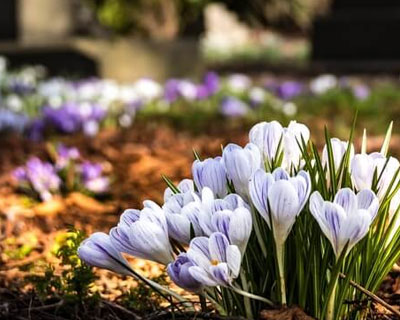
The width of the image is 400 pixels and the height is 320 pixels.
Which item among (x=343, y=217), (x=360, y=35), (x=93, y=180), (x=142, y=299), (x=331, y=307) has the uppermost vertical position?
(x=343, y=217)

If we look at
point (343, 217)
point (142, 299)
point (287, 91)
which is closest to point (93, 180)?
point (142, 299)

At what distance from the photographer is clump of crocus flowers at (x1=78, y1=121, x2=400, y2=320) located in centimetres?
173

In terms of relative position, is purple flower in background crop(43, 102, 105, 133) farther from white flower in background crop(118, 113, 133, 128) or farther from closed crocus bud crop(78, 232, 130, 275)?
closed crocus bud crop(78, 232, 130, 275)

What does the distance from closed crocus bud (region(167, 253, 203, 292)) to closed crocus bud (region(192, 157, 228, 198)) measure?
0.25m

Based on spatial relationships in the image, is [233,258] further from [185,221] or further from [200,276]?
[185,221]

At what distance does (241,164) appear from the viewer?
1.88 metres

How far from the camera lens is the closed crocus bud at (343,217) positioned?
1713 millimetres

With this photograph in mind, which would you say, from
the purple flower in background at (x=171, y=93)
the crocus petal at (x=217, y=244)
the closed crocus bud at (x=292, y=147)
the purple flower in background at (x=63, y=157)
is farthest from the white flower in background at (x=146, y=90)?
the crocus petal at (x=217, y=244)

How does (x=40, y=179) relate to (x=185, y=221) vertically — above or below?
below

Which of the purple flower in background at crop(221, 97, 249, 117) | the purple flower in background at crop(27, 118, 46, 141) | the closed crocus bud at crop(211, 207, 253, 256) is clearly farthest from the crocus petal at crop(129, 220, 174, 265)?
the purple flower in background at crop(221, 97, 249, 117)

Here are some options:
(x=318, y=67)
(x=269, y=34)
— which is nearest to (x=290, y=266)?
(x=318, y=67)

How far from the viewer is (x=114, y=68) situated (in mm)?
10602

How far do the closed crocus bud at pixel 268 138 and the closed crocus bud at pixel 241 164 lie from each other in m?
0.09

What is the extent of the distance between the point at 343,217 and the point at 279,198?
0.12 metres
